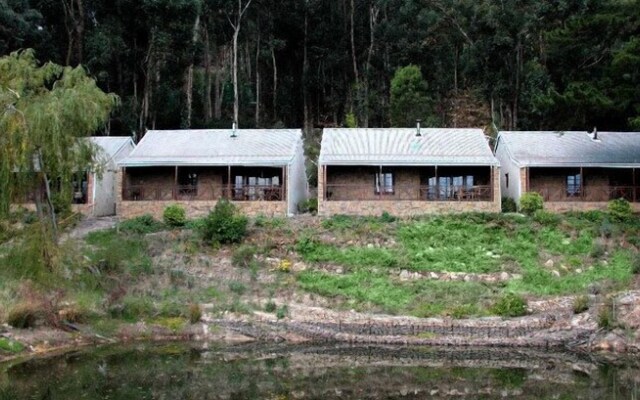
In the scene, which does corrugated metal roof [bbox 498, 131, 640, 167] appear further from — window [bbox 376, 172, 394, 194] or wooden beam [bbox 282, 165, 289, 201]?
wooden beam [bbox 282, 165, 289, 201]

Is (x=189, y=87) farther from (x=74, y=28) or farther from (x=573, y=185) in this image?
(x=573, y=185)

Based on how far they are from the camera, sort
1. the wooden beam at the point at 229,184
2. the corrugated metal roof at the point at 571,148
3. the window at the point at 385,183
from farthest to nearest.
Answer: the window at the point at 385,183
the corrugated metal roof at the point at 571,148
the wooden beam at the point at 229,184

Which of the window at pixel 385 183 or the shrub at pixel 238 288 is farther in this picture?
the window at pixel 385 183

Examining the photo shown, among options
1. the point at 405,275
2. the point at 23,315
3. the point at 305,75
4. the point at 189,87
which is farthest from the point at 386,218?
the point at 305,75

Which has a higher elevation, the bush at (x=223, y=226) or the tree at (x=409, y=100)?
the tree at (x=409, y=100)

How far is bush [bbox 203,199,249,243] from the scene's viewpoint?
31500 millimetres

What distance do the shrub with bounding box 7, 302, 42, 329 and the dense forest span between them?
25.8m

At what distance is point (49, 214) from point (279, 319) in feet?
25.7

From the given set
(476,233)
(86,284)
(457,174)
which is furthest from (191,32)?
(86,284)

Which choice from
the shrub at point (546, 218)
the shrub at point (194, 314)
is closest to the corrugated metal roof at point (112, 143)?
the shrub at point (194, 314)

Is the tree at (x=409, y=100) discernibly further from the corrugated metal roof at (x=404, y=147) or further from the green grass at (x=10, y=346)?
the green grass at (x=10, y=346)

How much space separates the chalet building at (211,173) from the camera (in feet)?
120

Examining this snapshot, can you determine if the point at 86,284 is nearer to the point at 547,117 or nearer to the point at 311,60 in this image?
the point at 547,117

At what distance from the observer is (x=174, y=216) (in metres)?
A: 34.1
